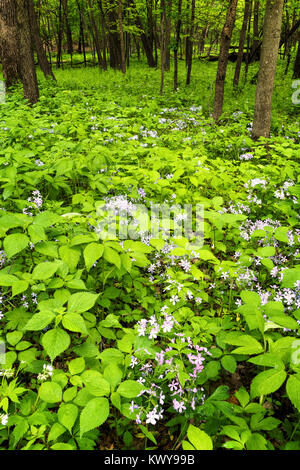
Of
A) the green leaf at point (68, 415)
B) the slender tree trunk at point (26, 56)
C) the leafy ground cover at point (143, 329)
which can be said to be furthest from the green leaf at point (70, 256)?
the slender tree trunk at point (26, 56)

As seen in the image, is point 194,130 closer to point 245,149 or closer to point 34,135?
point 245,149

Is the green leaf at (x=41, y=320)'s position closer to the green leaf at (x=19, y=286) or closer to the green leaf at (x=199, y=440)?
the green leaf at (x=19, y=286)

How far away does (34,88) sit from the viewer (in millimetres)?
8578

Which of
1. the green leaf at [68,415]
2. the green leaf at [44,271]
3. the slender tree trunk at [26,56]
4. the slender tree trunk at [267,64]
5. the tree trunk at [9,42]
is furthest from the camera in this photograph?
the tree trunk at [9,42]

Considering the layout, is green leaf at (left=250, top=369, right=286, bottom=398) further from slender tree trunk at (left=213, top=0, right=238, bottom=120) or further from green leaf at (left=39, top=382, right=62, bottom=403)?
slender tree trunk at (left=213, top=0, right=238, bottom=120)

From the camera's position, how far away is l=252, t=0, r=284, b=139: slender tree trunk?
16.7 feet

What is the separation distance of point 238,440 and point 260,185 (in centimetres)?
312

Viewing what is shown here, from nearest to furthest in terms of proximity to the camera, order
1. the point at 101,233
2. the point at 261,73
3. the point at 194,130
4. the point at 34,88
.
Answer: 1. the point at 101,233
2. the point at 261,73
3. the point at 194,130
4. the point at 34,88

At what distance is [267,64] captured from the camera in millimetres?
5555

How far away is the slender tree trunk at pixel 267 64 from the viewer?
16.7ft

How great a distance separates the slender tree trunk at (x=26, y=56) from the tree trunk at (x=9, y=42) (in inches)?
15.2

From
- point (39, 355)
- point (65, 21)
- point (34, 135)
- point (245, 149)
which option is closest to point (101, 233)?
point (39, 355)

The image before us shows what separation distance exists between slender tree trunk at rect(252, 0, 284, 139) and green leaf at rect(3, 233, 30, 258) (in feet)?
18.9

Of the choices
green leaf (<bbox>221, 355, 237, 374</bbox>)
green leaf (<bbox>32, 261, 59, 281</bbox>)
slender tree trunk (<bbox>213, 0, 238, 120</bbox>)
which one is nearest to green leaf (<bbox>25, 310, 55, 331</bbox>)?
green leaf (<bbox>32, 261, 59, 281</bbox>)
